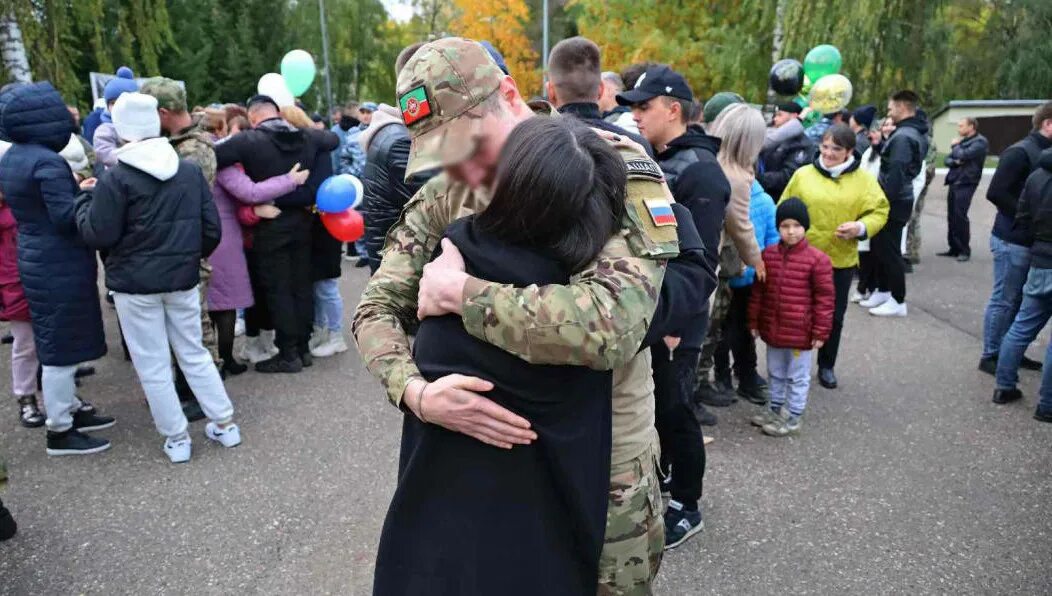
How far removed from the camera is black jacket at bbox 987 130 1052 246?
5.20 m

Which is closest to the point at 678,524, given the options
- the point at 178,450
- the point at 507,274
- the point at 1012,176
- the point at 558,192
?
the point at 507,274

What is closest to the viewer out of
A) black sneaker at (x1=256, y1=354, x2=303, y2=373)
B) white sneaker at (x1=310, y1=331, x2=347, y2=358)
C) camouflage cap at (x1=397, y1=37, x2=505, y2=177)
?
camouflage cap at (x1=397, y1=37, x2=505, y2=177)

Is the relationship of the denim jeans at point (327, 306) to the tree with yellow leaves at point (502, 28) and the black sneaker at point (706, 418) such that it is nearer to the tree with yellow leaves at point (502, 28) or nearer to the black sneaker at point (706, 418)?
the black sneaker at point (706, 418)

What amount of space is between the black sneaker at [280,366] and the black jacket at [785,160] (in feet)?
14.6

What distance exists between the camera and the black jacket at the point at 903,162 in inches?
256

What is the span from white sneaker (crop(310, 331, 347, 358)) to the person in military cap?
1.03m

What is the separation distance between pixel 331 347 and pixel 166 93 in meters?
2.49

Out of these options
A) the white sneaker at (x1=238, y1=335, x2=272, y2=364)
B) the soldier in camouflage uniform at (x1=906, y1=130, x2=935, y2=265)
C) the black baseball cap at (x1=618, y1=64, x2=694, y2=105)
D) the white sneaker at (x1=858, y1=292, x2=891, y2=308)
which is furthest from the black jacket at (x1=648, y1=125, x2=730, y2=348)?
the soldier in camouflage uniform at (x1=906, y1=130, x2=935, y2=265)

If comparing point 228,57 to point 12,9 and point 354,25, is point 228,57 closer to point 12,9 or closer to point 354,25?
Answer: point 354,25

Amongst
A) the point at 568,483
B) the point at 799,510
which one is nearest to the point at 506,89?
the point at 568,483

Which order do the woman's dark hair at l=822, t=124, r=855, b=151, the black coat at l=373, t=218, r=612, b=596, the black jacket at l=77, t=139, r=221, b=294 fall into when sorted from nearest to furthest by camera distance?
1. the black coat at l=373, t=218, r=612, b=596
2. the black jacket at l=77, t=139, r=221, b=294
3. the woman's dark hair at l=822, t=124, r=855, b=151

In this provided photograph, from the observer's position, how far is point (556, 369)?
1381 mm

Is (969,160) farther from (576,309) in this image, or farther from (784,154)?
(576,309)

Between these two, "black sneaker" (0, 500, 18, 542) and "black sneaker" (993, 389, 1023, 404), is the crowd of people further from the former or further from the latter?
"black sneaker" (0, 500, 18, 542)
